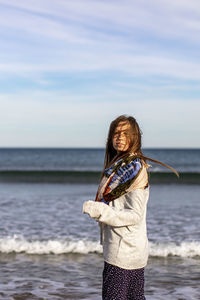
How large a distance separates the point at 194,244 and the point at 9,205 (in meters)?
6.44

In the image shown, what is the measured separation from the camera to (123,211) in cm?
277

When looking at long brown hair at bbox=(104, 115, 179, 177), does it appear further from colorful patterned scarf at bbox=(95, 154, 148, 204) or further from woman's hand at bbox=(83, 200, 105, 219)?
woman's hand at bbox=(83, 200, 105, 219)

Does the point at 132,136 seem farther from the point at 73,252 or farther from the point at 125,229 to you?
the point at 73,252

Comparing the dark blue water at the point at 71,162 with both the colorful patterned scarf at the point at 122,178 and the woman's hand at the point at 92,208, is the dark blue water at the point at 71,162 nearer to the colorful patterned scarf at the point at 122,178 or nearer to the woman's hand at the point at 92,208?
the colorful patterned scarf at the point at 122,178

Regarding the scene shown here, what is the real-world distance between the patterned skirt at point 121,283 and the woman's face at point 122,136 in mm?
800

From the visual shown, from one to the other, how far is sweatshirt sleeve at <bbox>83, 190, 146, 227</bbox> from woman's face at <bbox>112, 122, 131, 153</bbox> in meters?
0.36

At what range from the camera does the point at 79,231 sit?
28.2ft

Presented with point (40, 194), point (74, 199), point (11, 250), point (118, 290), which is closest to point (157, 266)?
point (11, 250)

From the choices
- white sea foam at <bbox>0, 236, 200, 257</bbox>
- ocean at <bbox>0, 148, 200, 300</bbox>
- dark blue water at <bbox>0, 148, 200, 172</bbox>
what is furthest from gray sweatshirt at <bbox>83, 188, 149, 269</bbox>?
dark blue water at <bbox>0, 148, 200, 172</bbox>

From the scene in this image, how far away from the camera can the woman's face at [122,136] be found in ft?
9.74

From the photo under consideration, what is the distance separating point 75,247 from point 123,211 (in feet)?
15.1

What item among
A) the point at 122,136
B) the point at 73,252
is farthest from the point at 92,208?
the point at 73,252

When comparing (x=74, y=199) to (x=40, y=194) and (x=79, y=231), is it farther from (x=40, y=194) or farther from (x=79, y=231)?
(x=79, y=231)

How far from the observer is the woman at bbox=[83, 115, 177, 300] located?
9.09 ft
